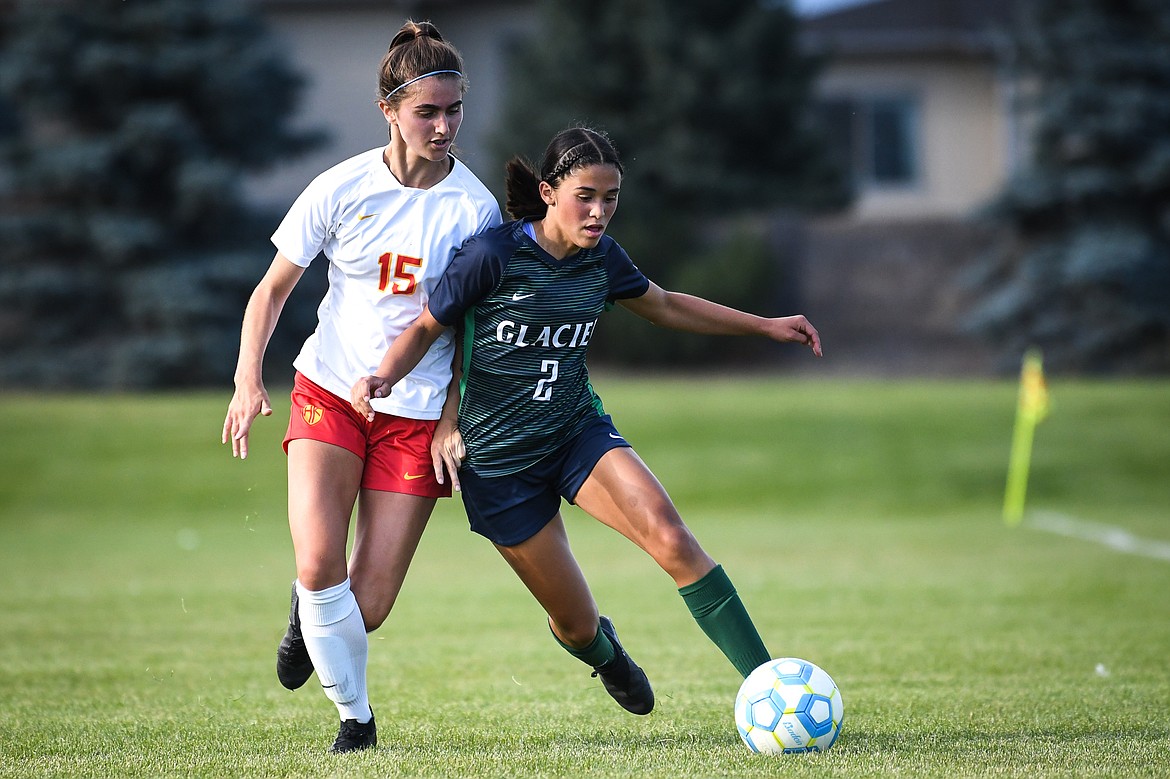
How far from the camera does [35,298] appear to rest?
21.7 m

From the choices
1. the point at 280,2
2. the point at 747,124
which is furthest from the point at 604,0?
the point at 280,2

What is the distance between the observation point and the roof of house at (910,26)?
85.6ft

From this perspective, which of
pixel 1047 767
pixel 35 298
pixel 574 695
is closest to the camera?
pixel 1047 767

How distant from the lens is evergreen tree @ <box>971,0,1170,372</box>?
808 inches

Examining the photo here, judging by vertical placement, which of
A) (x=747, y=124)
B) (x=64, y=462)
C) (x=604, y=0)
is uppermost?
(x=604, y=0)

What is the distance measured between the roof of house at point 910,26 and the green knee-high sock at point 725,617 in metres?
22.5

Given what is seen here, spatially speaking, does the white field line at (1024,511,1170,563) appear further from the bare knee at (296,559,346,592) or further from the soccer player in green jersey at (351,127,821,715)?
the bare knee at (296,559,346,592)

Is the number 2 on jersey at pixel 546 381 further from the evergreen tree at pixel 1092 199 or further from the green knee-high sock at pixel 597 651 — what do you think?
the evergreen tree at pixel 1092 199

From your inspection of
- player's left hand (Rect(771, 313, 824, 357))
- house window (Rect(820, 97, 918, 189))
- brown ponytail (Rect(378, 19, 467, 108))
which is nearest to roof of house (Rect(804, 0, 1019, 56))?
house window (Rect(820, 97, 918, 189))

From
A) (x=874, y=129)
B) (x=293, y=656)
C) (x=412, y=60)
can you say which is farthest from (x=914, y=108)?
(x=293, y=656)

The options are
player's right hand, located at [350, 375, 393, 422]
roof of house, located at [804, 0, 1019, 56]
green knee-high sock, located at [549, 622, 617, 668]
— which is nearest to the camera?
player's right hand, located at [350, 375, 393, 422]

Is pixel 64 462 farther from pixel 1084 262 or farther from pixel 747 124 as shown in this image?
pixel 1084 262

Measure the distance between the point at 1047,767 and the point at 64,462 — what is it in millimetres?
14438

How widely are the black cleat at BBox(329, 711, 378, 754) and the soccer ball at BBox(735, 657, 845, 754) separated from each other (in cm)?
122
